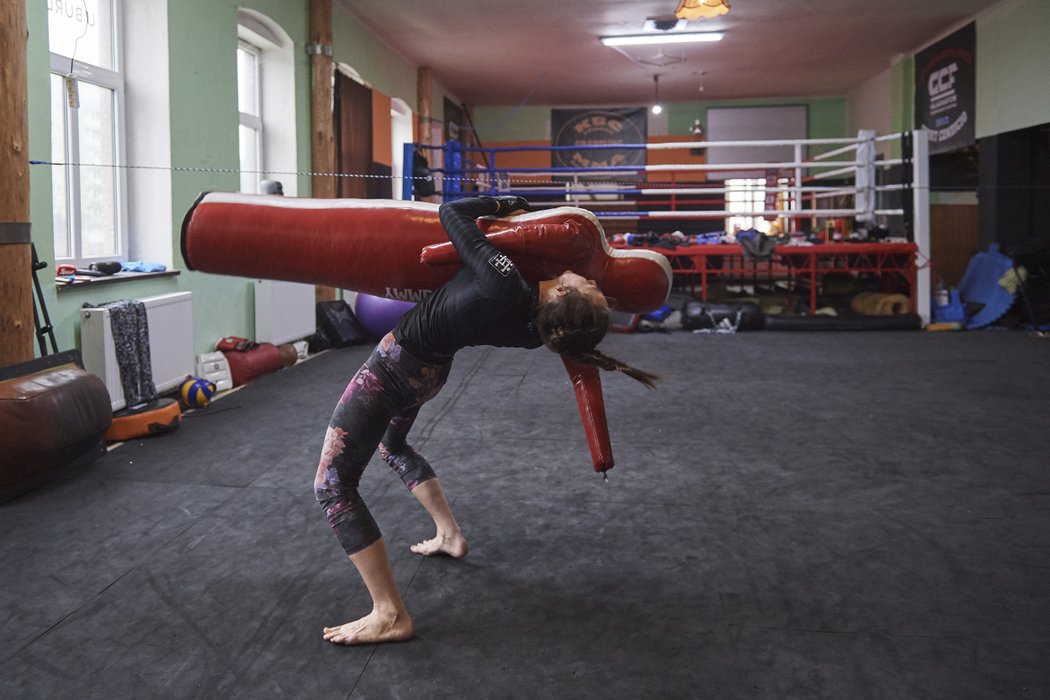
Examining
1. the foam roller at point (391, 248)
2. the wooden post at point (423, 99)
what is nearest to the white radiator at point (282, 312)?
the foam roller at point (391, 248)

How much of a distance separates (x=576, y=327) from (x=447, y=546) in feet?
3.21

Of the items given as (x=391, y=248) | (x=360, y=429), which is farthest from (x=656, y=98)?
(x=360, y=429)

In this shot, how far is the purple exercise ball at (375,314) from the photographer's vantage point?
21.5 feet

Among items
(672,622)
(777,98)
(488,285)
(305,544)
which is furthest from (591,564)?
(777,98)

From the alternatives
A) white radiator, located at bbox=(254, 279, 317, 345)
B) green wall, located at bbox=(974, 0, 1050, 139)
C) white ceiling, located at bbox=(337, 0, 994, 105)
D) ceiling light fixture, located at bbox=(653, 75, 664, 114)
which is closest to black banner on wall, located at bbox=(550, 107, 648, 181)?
ceiling light fixture, located at bbox=(653, 75, 664, 114)

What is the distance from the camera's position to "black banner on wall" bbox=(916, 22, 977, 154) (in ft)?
26.9

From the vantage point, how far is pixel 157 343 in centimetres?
425

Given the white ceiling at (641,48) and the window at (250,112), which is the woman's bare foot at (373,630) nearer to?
the window at (250,112)

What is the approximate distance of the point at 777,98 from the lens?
41.8 feet

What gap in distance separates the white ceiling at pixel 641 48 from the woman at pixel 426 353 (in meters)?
6.18

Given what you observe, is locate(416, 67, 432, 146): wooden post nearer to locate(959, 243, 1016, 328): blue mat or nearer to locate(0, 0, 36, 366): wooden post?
locate(959, 243, 1016, 328): blue mat

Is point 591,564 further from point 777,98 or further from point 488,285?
point 777,98

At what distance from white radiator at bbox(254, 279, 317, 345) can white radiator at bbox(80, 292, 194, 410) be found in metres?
0.84

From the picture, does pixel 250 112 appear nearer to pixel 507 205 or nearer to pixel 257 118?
pixel 257 118
